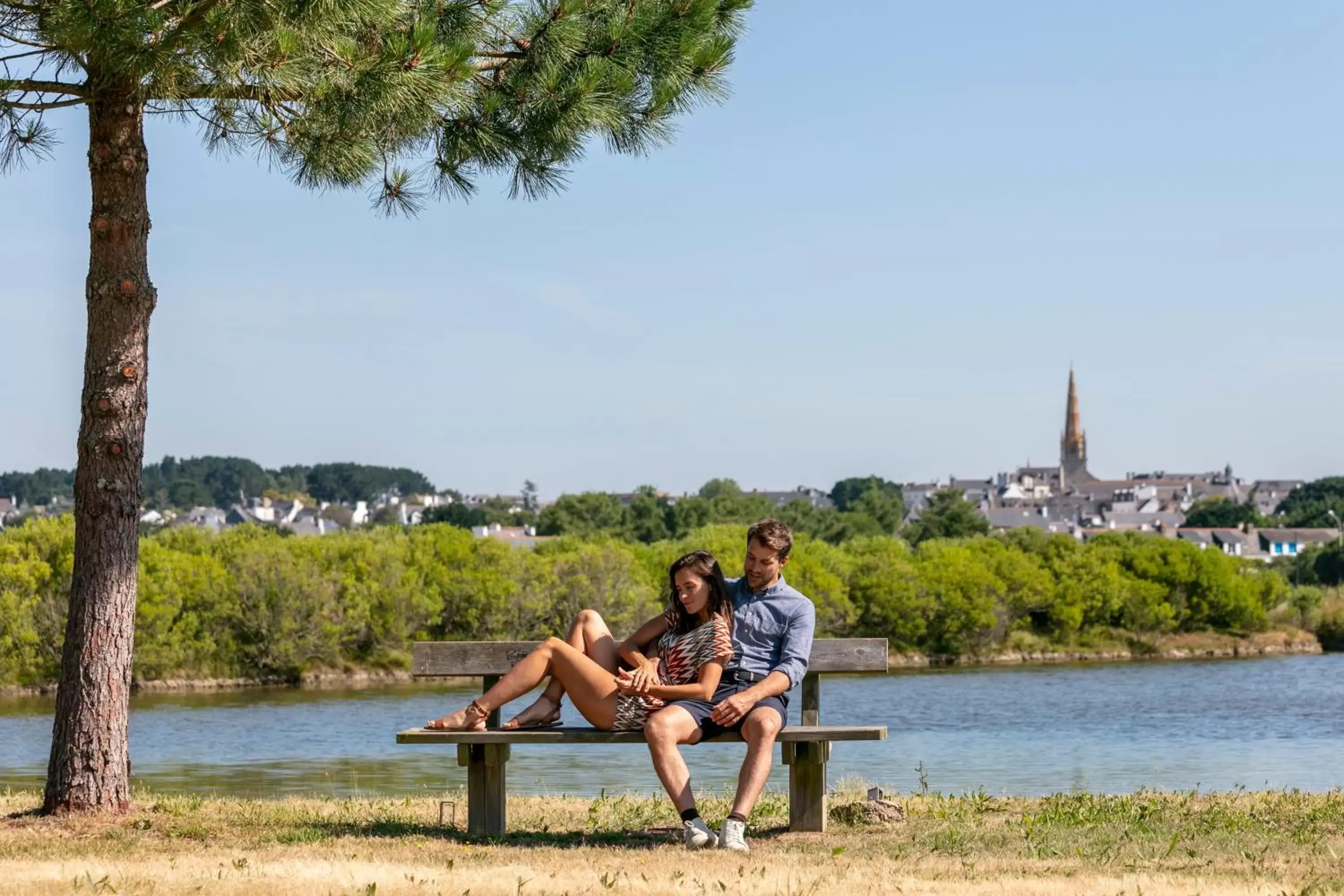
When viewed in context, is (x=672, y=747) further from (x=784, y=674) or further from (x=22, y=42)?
(x=22, y=42)

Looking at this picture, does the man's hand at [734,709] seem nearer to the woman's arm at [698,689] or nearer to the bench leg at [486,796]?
the woman's arm at [698,689]

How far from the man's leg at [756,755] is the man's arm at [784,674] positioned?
75 mm

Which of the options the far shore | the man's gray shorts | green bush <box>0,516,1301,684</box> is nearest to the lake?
the far shore

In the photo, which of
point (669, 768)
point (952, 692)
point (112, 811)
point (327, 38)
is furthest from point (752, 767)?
point (952, 692)

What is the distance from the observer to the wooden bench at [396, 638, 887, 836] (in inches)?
323

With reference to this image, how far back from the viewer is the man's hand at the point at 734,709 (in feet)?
26.3

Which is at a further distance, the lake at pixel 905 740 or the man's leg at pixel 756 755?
the lake at pixel 905 740

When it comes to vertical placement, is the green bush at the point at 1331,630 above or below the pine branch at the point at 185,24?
below

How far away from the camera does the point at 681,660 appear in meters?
8.30

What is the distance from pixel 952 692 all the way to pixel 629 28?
35.9 m

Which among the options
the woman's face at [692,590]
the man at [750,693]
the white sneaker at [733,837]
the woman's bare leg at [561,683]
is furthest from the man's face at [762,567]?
the white sneaker at [733,837]

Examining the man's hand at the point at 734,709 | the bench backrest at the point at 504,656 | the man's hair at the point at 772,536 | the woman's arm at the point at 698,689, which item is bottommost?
the man's hand at the point at 734,709

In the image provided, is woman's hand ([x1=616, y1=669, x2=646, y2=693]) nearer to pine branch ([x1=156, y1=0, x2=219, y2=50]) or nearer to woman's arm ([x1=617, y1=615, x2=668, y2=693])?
woman's arm ([x1=617, y1=615, x2=668, y2=693])

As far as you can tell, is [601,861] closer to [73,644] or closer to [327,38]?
[73,644]
